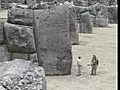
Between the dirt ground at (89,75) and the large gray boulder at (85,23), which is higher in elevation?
the large gray boulder at (85,23)

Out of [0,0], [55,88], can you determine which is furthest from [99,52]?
[0,0]

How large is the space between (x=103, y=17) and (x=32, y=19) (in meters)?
18.9

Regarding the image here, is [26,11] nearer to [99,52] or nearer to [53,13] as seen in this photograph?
[53,13]

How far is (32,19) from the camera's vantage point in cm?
1101

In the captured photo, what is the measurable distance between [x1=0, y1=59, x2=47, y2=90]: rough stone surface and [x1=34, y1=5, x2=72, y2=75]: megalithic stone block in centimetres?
624

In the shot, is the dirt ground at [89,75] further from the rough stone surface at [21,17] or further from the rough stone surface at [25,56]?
the rough stone surface at [21,17]

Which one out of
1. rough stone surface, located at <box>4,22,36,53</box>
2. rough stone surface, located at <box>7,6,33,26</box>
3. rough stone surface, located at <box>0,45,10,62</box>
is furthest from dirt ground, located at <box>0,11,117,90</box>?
rough stone surface, located at <box>7,6,33,26</box>

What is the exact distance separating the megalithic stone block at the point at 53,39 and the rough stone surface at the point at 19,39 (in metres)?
0.37

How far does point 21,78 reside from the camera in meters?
4.28

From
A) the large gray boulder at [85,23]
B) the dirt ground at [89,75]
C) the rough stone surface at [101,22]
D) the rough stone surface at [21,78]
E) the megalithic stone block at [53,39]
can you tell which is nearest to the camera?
A: the rough stone surface at [21,78]

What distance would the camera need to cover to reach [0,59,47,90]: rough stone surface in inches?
164

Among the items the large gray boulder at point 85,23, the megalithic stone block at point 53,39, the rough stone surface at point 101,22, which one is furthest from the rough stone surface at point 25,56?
the rough stone surface at point 101,22

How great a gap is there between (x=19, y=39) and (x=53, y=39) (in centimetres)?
116

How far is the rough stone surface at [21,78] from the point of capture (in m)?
4.17
